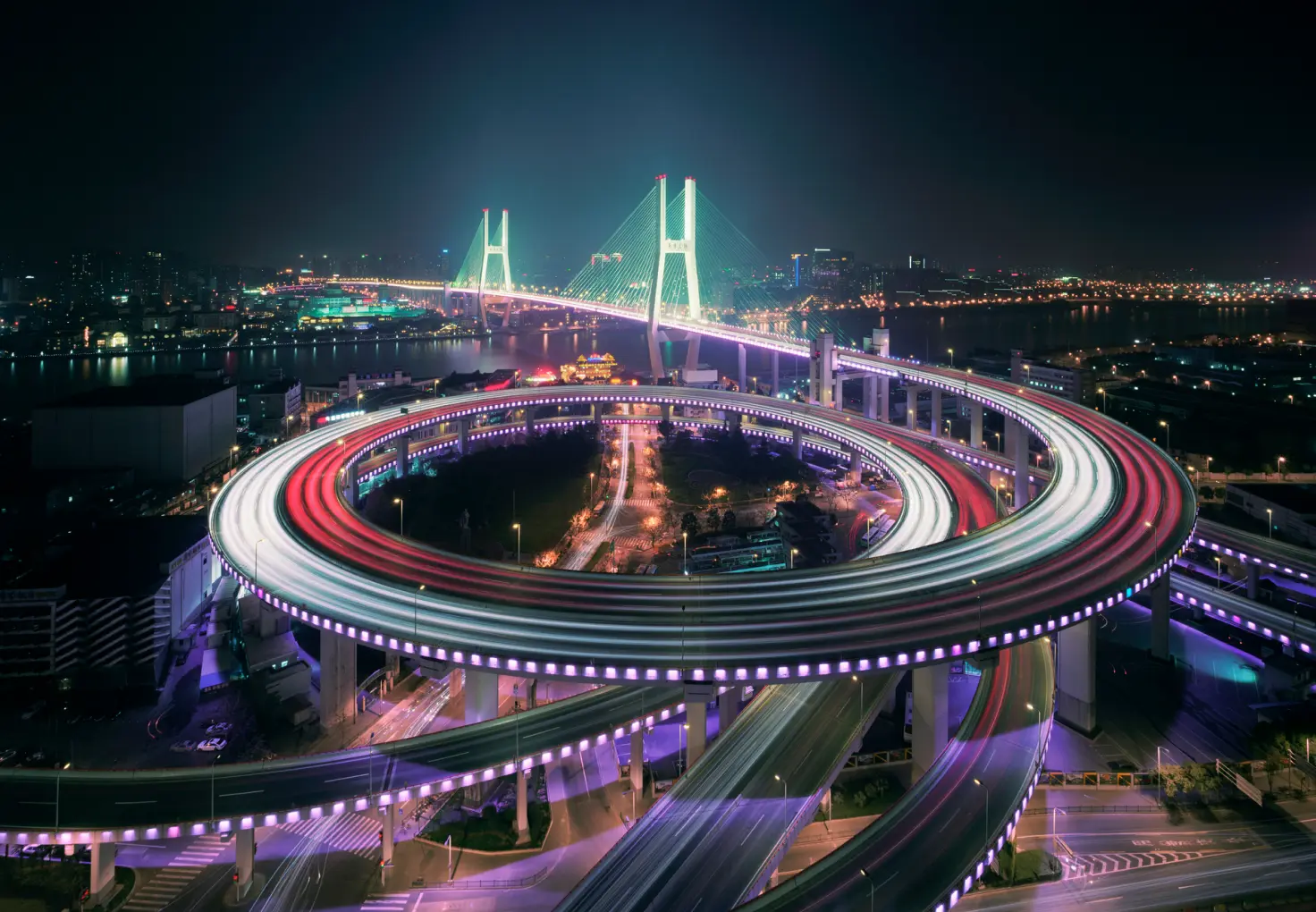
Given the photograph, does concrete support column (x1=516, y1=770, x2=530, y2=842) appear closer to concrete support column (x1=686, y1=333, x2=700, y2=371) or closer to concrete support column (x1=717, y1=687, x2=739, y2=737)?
concrete support column (x1=717, y1=687, x2=739, y2=737)

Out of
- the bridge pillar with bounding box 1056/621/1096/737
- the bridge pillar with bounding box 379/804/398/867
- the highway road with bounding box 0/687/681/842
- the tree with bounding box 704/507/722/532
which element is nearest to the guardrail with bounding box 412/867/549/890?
the bridge pillar with bounding box 379/804/398/867

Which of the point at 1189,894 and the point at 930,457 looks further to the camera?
the point at 930,457

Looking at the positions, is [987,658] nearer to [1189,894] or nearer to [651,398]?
[1189,894]

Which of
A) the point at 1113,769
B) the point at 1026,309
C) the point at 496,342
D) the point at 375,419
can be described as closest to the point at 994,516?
the point at 1113,769

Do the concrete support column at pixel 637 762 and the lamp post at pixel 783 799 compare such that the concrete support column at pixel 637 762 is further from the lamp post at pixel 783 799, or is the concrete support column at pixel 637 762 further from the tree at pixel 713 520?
the tree at pixel 713 520

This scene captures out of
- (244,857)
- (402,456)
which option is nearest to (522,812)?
(244,857)

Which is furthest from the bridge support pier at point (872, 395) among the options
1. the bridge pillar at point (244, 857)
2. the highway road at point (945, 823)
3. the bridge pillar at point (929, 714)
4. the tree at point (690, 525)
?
the bridge pillar at point (244, 857)
